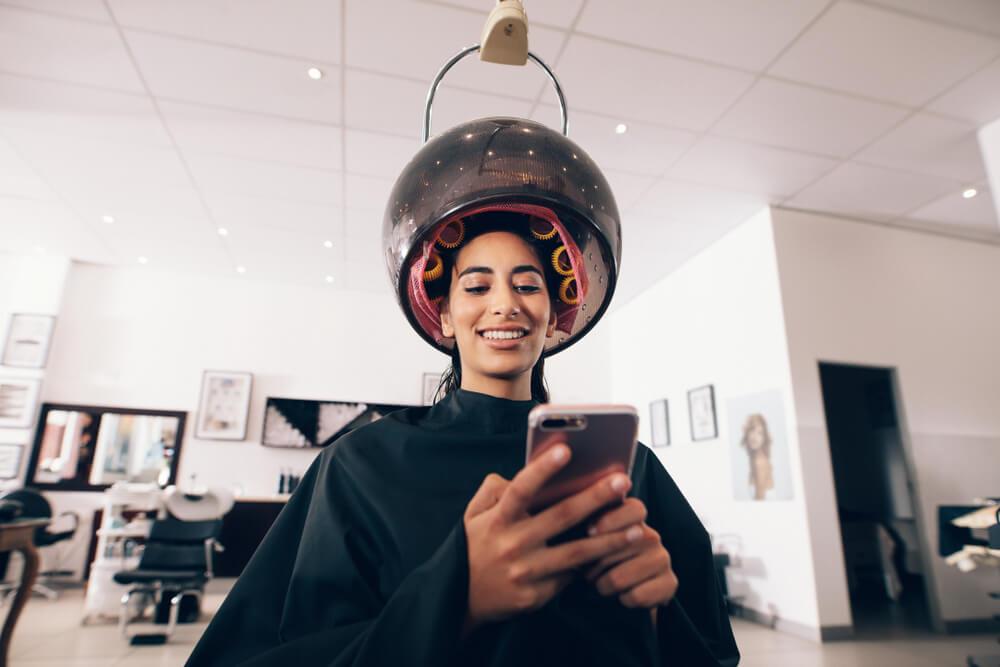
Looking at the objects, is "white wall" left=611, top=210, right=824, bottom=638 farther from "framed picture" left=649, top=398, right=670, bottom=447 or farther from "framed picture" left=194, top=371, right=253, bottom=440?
"framed picture" left=194, top=371, right=253, bottom=440

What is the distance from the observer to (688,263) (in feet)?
17.9

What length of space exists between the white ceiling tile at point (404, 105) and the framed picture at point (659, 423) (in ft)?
11.4

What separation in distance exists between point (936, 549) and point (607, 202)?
15.6 ft

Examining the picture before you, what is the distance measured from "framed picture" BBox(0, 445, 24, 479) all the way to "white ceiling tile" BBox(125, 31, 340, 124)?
13.9 feet

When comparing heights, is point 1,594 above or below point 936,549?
below

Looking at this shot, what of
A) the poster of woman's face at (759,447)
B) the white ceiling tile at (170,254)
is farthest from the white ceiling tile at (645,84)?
the white ceiling tile at (170,254)

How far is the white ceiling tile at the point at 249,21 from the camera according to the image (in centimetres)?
Answer: 263

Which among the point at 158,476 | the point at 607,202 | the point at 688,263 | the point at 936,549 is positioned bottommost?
the point at 936,549

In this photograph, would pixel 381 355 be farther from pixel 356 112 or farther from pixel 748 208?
pixel 748 208

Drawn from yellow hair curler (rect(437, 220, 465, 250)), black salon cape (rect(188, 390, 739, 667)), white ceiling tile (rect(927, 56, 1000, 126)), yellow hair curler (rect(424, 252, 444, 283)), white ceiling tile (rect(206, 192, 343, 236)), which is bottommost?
black salon cape (rect(188, 390, 739, 667))

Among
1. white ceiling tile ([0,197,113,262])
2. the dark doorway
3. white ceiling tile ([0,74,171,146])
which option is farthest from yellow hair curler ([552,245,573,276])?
white ceiling tile ([0,197,113,262])

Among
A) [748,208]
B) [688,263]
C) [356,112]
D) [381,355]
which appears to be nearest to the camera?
[356,112]

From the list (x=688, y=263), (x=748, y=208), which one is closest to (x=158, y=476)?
(x=688, y=263)

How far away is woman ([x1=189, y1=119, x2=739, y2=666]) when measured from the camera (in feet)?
1.71
